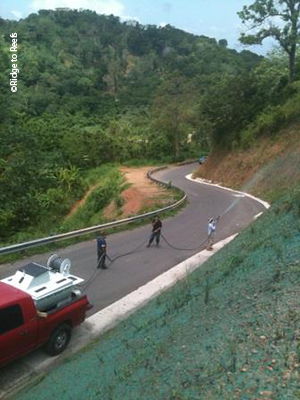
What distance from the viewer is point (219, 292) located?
26.5 feet

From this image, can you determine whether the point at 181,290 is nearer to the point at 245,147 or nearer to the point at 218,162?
the point at 245,147

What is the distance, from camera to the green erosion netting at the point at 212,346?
4852mm

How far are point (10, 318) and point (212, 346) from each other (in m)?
4.35

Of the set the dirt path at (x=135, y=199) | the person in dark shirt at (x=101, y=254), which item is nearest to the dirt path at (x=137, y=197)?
the dirt path at (x=135, y=199)

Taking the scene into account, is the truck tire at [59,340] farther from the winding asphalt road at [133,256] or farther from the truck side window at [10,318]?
the truck side window at [10,318]

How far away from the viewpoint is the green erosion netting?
485cm

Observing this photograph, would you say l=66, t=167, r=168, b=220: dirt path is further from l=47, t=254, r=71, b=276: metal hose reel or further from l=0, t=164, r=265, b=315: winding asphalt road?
l=47, t=254, r=71, b=276: metal hose reel

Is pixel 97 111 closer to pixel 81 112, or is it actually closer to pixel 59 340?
pixel 81 112

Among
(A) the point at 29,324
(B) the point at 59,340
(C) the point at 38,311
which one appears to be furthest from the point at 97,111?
(A) the point at 29,324

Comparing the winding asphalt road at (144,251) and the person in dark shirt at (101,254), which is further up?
the person in dark shirt at (101,254)

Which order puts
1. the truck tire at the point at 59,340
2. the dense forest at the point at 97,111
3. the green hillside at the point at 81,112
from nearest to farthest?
the truck tire at the point at 59,340, the green hillside at the point at 81,112, the dense forest at the point at 97,111

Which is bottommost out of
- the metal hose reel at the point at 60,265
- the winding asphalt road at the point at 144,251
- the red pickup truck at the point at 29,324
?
the winding asphalt road at the point at 144,251

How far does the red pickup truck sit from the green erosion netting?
836 millimetres

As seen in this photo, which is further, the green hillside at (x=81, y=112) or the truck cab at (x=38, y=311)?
the green hillside at (x=81, y=112)
